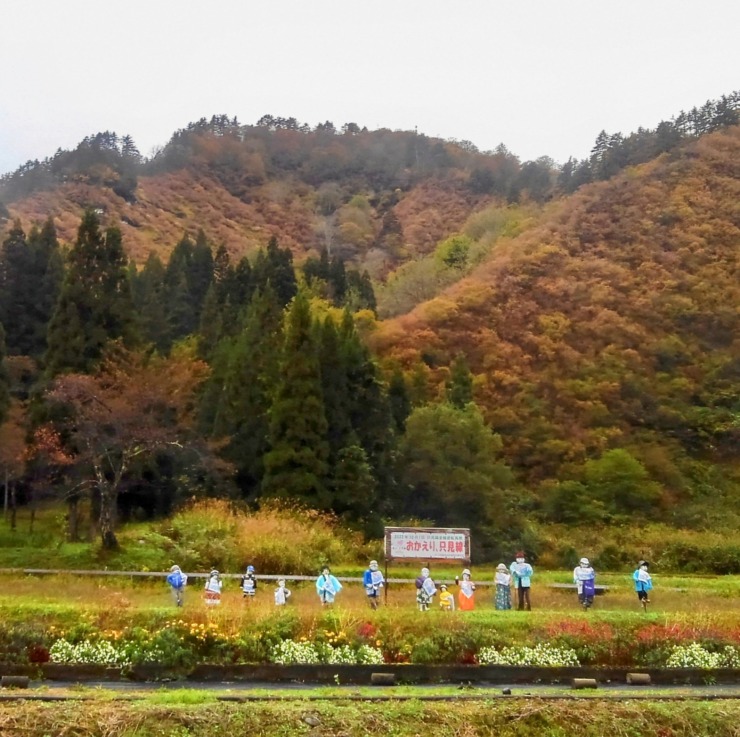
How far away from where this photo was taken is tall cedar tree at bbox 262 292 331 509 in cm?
2795

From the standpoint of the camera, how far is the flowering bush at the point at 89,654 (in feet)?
40.4

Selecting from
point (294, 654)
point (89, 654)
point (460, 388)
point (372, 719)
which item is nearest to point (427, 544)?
point (294, 654)

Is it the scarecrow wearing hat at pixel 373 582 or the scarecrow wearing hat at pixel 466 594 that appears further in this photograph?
the scarecrow wearing hat at pixel 466 594

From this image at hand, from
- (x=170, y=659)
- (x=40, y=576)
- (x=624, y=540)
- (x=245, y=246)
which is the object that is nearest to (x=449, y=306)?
(x=624, y=540)

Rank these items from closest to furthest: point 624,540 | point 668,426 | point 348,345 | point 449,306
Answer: point 624,540
point 348,345
point 668,426
point 449,306

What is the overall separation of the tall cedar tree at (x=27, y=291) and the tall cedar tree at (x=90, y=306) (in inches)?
447

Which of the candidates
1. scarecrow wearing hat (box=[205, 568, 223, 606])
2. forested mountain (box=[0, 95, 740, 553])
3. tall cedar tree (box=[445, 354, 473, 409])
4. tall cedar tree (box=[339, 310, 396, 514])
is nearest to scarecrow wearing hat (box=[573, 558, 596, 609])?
scarecrow wearing hat (box=[205, 568, 223, 606])

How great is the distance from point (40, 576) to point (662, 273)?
43.1 meters

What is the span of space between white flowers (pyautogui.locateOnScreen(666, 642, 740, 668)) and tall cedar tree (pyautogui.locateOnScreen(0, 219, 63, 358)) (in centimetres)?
3480

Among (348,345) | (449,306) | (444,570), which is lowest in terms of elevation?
(444,570)

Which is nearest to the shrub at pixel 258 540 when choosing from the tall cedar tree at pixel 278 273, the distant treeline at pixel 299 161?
the tall cedar tree at pixel 278 273

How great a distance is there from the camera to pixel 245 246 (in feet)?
290

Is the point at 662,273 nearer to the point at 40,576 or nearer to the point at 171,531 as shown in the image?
the point at 171,531

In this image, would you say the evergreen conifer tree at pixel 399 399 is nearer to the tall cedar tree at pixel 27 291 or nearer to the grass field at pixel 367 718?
the tall cedar tree at pixel 27 291
